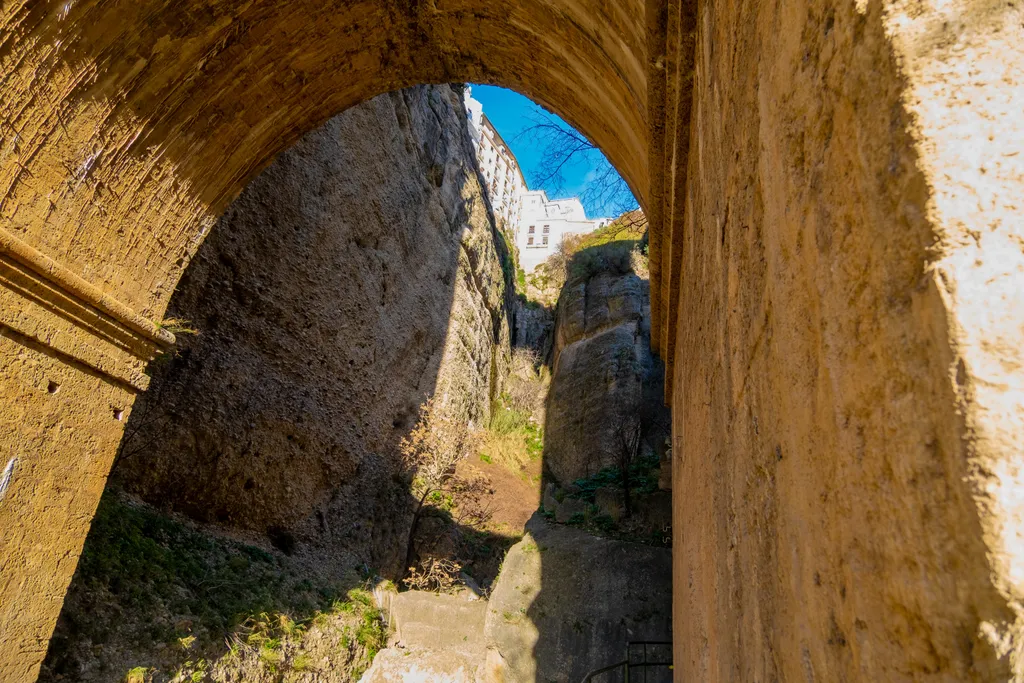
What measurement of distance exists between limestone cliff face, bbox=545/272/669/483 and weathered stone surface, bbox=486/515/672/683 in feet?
25.8

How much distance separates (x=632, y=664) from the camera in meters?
6.04

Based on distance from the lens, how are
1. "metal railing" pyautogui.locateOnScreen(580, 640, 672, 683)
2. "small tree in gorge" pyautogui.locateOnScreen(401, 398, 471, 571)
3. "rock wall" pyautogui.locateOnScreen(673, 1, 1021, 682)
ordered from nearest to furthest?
"rock wall" pyautogui.locateOnScreen(673, 1, 1021, 682) → "metal railing" pyautogui.locateOnScreen(580, 640, 672, 683) → "small tree in gorge" pyautogui.locateOnScreen(401, 398, 471, 571)

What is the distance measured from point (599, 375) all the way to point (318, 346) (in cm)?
865

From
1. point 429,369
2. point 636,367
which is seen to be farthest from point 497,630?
point 636,367

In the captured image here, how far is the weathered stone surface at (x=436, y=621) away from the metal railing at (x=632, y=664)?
1915 mm

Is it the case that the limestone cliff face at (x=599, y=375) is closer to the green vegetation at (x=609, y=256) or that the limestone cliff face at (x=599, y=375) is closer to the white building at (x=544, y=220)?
the green vegetation at (x=609, y=256)

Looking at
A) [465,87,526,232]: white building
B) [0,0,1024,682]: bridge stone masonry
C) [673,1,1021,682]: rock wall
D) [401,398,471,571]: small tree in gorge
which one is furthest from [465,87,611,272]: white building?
[673,1,1021,682]: rock wall

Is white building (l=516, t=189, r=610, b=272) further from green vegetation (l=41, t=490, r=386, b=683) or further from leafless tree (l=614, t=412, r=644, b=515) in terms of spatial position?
green vegetation (l=41, t=490, r=386, b=683)

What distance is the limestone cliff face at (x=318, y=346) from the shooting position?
9.25 meters

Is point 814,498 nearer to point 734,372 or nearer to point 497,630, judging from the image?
point 734,372

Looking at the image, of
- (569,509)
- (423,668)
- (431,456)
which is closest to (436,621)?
(423,668)

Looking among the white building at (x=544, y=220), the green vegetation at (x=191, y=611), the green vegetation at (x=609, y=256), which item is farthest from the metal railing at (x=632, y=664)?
the white building at (x=544, y=220)

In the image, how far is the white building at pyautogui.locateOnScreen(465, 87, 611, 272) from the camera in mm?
39797

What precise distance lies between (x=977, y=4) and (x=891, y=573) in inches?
23.3
